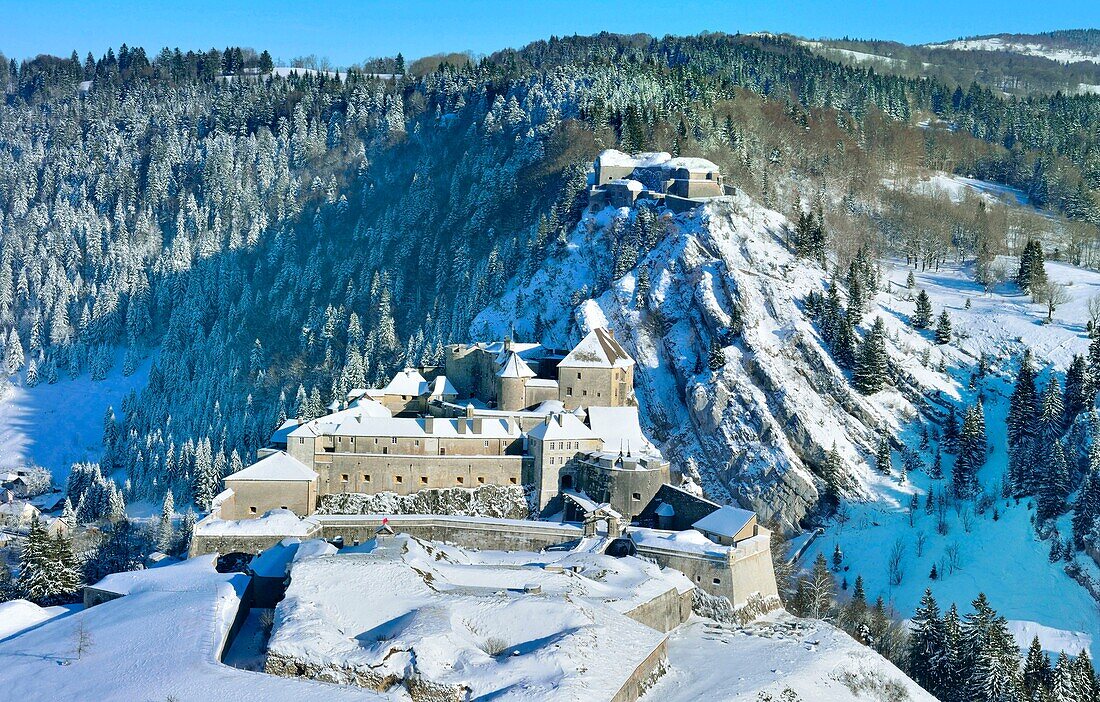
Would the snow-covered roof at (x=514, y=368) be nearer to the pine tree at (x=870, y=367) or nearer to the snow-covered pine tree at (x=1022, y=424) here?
the pine tree at (x=870, y=367)

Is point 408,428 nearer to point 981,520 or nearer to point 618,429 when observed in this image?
point 618,429

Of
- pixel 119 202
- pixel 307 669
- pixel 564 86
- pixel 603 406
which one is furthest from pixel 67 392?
pixel 307 669

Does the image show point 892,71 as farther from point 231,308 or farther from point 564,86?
point 231,308

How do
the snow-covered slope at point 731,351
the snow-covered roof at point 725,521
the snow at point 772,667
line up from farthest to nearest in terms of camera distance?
the snow-covered slope at point 731,351
the snow-covered roof at point 725,521
the snow at point 772,667

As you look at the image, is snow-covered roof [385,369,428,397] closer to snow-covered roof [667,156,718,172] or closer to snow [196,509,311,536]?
snow [196,509,311,536]

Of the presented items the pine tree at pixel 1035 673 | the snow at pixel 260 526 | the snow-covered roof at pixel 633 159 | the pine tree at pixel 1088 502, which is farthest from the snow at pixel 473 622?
the snow-covered roof at pixel 633 159
